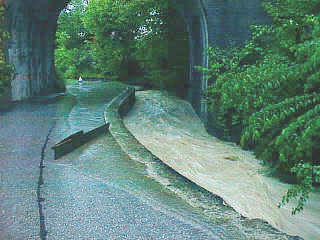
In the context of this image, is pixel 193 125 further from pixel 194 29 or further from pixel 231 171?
pixel 231 171

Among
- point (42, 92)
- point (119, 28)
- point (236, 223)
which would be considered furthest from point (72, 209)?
point (119, 28)

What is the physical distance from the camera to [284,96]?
5195 mm

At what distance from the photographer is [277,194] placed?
5.88 meters

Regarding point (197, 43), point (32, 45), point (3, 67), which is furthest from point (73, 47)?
point (3, 67)

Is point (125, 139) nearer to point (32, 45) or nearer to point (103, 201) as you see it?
point (103, 201)

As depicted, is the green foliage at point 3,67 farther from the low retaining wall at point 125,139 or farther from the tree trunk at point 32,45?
the low retaining wall at point 125,139

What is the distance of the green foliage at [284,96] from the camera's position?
3447mm

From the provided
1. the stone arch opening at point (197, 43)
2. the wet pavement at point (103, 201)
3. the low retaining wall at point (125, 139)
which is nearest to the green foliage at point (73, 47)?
the stone arch opening at point (197, 43)

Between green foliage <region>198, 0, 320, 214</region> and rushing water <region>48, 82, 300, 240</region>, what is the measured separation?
48 centimetres

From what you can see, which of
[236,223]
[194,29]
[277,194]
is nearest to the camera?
[236,223]

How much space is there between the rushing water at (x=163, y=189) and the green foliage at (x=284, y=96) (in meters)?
0.48

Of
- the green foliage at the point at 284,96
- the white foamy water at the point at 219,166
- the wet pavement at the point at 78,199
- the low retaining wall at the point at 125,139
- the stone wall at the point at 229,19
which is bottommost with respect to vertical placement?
the white foamy water at the point at 219,166

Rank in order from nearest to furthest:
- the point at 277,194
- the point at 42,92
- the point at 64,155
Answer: the point at 64,155 < the point at 277,194 < the point at 42,92

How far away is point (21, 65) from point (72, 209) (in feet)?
29.8
